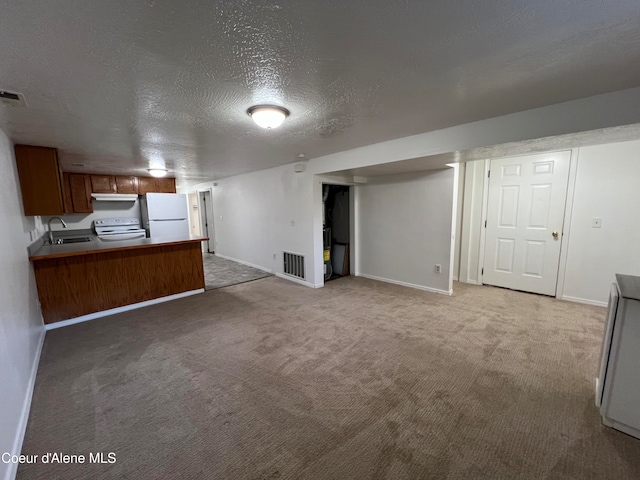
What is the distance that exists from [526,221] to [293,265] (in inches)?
146

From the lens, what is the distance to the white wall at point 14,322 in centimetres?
143

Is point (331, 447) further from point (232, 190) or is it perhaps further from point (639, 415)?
point (232, 190)

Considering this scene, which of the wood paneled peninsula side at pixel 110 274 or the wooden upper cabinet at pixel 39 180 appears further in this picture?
the wood paneled peninsula side at pixel 110 274

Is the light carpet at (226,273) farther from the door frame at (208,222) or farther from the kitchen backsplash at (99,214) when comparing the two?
the kitchen backsplash at (99,214)

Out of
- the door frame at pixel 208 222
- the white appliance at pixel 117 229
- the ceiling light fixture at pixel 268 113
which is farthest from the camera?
the door frame at pixel 208 222

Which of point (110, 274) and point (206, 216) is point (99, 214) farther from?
point (110, 274)

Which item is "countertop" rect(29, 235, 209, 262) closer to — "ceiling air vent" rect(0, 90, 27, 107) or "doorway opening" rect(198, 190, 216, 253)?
"ceiling air vent" rect(0, 90, 27, 107)

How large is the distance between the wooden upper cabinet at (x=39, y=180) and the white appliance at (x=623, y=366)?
496cm

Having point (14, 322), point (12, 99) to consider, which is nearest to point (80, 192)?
point (12, 99)

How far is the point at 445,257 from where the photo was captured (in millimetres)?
3857

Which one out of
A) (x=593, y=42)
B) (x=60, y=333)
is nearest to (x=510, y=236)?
(x=593, y=42)

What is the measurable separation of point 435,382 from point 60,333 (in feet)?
12.9

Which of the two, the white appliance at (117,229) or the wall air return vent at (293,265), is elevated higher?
the white appliance at (117,229)

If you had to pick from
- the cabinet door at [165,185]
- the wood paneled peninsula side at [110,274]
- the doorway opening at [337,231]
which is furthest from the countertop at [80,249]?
the cabinet door at [165,185]
